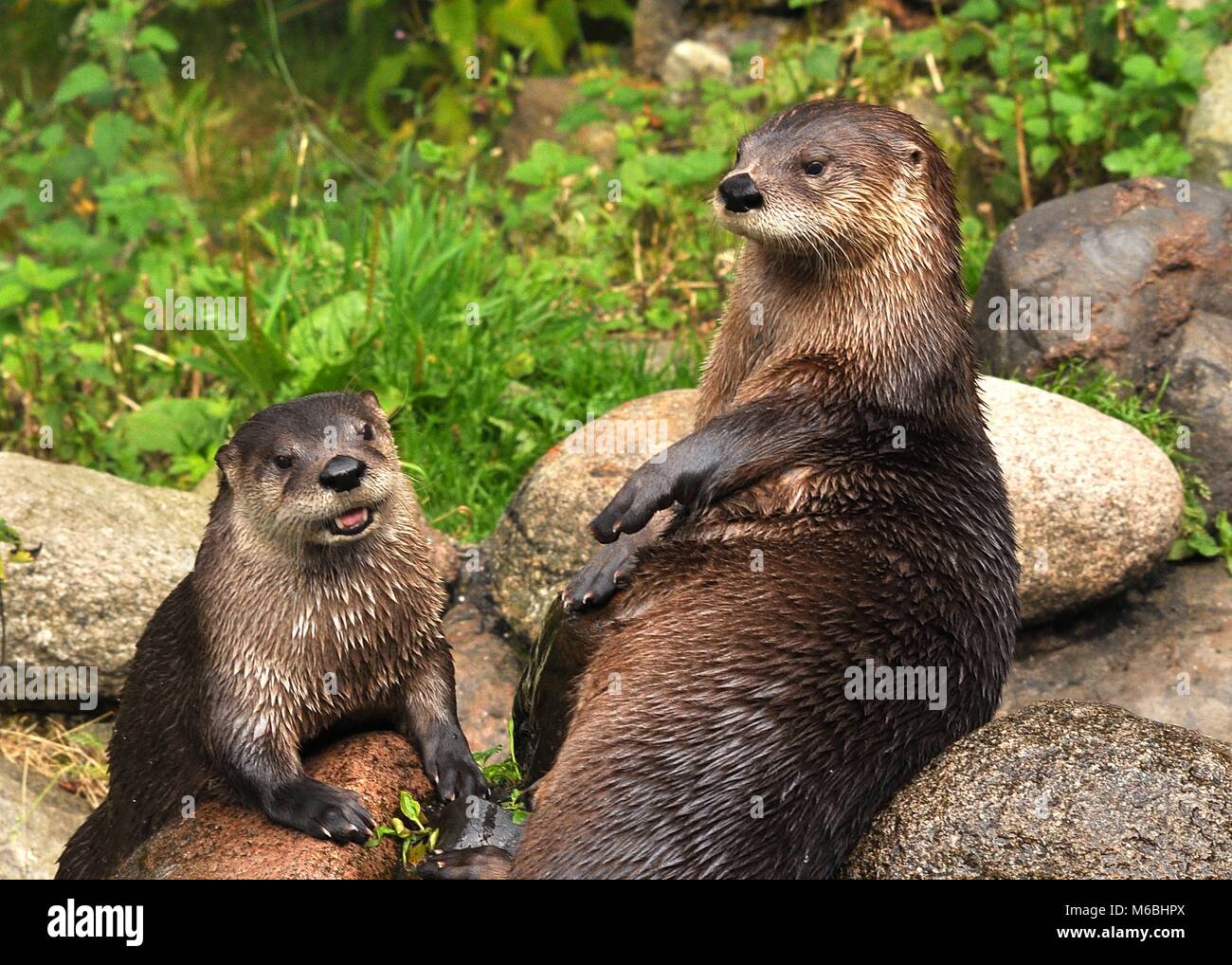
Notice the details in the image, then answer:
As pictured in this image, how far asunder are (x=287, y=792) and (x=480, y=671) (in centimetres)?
163

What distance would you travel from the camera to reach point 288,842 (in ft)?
11.7

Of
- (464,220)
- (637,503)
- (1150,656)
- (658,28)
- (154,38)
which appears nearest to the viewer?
(637,503)

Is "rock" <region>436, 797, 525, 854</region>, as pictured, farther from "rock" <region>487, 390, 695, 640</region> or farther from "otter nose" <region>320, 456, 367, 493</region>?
"rock" <region>487, 390, 695, 640</region>

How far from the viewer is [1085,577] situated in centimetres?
518

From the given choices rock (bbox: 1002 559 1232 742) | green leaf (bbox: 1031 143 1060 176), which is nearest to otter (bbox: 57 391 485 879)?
rock (bbox: 1002 559 1232 742)

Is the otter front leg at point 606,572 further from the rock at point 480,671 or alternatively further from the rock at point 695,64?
the rock at point 695,64

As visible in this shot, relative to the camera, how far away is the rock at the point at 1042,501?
5.12 m

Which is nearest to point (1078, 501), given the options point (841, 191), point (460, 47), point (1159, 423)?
point (1159, 423)

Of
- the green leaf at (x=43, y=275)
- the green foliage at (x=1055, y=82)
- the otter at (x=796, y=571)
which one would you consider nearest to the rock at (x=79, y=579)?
the green leaf at (x=43, y=275)

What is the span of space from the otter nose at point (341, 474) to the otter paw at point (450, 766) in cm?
70

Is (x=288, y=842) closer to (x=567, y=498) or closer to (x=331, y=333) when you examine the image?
(x=567, y=498)

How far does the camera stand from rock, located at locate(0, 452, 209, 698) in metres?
5.20

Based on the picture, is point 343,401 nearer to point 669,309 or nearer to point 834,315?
point 834,315
